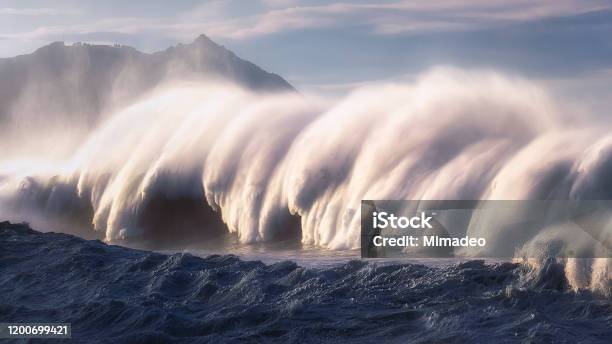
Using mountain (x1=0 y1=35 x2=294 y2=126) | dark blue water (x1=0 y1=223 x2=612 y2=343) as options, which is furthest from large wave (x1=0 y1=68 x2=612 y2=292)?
mountain (x1=0 y1=35 x2=294 y2=126)

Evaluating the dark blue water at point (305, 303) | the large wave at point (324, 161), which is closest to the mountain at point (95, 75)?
the large wave at point (324, 161)

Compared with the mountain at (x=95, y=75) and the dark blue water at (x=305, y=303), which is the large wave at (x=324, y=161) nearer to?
the dark blue water at (x=305, y=303)

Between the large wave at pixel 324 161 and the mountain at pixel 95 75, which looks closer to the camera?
the large wave at pixel 324 161

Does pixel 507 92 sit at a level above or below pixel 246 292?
above

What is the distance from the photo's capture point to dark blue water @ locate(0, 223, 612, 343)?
29.6 feet

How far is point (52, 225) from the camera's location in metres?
26.0

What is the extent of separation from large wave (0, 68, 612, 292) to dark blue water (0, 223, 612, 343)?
11.9 feet

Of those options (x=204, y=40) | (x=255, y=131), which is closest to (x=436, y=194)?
(x=255, y=131)

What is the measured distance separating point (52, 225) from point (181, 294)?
16.3 m

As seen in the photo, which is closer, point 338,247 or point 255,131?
point 338,247

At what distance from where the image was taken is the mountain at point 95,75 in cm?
4941

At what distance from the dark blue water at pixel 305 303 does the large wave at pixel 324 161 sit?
143 inches

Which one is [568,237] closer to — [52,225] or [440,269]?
[440,269]

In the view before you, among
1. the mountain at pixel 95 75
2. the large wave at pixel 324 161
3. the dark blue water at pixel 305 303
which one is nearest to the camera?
the dark blue water at pixel 305 303
